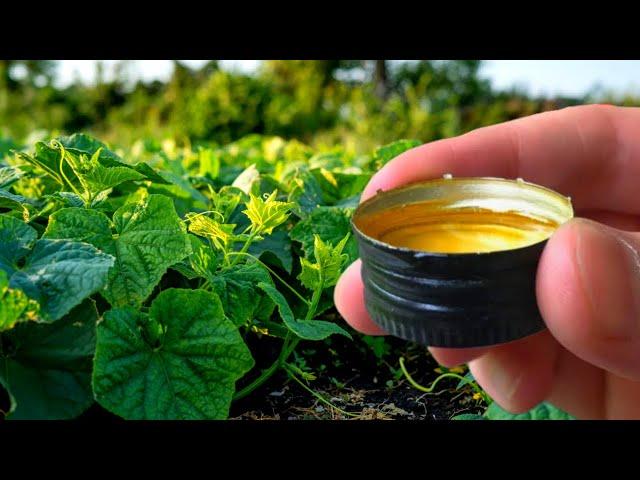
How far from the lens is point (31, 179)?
2.06m

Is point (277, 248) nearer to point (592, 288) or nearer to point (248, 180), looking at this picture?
point (248, 180)

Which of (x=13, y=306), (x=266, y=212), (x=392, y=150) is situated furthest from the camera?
(x=392, y=150)

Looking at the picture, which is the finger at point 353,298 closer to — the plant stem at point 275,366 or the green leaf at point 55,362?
the plant stem at point 275,366

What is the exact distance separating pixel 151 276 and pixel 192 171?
121cm

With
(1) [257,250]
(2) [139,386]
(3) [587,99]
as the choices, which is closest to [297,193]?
(1) [257,250]

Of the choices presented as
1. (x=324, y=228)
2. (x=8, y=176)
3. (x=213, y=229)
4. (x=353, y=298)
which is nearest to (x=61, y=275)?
(x=213, y=229)

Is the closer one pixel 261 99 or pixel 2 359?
pixel 2 359

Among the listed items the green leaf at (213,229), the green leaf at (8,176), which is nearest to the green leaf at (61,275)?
the green leaf at (213,229)

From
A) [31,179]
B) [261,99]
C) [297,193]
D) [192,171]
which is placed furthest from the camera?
[261,99]

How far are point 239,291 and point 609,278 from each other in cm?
71

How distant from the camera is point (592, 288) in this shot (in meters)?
1.00

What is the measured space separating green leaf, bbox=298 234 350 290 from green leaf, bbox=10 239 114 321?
1.35 feet

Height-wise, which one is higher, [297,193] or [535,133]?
[535,133]
